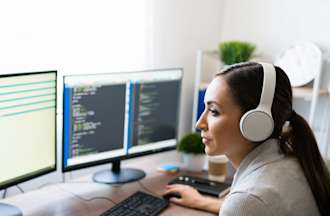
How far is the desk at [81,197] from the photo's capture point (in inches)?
49.9

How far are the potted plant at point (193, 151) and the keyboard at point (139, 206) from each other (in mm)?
374

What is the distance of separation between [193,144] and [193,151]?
32mm

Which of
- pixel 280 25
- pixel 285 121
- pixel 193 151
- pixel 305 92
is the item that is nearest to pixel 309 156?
pixel 285 121

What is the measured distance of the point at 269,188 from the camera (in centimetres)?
91

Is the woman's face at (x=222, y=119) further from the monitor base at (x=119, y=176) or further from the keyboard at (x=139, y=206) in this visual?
the monitor base at (x=119, y=176)

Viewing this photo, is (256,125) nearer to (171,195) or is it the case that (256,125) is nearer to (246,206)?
(246,206)

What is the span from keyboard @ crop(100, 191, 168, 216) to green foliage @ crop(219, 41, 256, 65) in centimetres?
83

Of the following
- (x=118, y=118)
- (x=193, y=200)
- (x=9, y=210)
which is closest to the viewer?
(x=9, y=210)

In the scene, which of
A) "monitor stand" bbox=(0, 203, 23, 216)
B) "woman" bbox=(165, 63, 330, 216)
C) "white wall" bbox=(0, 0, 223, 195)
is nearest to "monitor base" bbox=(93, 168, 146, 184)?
"white wall" bbox=(0, 0, 223, 195)

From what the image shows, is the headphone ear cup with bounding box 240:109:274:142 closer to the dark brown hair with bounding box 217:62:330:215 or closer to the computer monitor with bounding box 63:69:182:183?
the dark brown hair with bounding box 217:62:330:215

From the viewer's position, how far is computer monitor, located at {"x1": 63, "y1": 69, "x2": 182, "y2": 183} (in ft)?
4.56

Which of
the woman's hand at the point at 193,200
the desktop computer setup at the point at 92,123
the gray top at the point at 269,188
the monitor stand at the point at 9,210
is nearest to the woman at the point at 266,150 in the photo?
the gray top at the point at 269,188

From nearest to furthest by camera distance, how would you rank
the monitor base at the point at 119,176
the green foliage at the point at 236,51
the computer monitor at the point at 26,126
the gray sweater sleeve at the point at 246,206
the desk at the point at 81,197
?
the gray sweater sleeve at the point at 246,206 < the computer monitor at the point at 26,126 < the desk at the point at 81,197 < the monitor base at the point at 119,176 < the green foliage at the point at 236,51

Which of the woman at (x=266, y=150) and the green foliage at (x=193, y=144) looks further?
the green foliage at (x=193, y=144)
